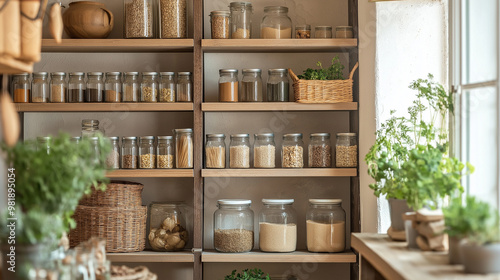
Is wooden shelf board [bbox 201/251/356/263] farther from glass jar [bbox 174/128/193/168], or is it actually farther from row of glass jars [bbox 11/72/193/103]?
row of glass jars [bbox 11/72/193/103]

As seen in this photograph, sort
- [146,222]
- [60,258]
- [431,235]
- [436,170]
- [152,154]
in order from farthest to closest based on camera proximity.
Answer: [146,222] → [152,154] → [436,170] → [431,235] → [60,258]

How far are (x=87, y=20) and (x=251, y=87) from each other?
3.03 feet

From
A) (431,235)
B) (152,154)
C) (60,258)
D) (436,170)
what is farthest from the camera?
(152,154)

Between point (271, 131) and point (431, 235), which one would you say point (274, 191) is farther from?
point (431, 235)

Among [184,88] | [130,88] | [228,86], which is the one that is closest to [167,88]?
[184,88]

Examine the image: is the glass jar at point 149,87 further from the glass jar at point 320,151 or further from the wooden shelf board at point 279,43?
the glass jar at point 320,151

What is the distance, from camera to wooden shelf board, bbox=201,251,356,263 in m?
3.02

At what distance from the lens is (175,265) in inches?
131

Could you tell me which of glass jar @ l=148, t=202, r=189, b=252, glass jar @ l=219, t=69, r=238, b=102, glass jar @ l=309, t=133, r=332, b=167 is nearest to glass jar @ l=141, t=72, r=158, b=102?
glass jar @ l=219, t=69, r=238, b=102

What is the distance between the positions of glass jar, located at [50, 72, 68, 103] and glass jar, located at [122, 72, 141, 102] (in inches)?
12.5

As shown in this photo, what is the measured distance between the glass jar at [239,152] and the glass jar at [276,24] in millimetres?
550

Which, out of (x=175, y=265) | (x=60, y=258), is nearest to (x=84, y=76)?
(x=175, y=265)

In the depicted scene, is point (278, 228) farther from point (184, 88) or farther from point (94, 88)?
point (94, 88)

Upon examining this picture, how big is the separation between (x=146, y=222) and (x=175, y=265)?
0.29m
